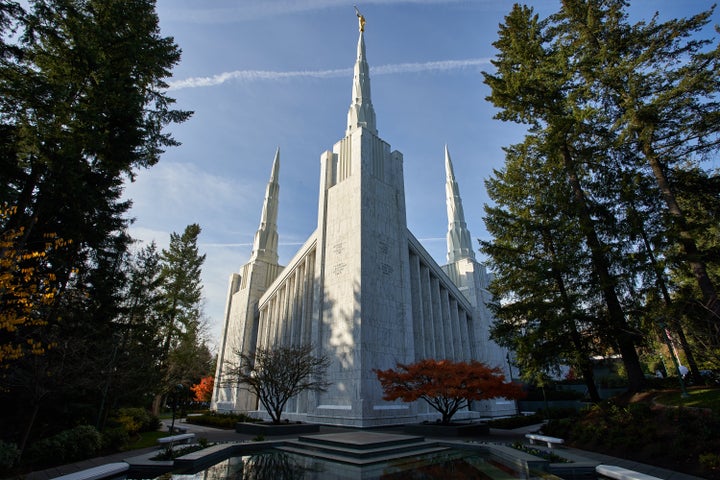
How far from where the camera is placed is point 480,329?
2797 cm

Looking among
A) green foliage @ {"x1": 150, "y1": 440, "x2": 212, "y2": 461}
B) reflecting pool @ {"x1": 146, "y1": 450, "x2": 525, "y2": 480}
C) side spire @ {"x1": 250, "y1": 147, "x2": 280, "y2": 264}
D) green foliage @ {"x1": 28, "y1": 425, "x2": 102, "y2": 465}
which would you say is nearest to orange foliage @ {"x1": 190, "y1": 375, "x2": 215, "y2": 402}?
side spire @ {"x1": 250, "y1": 147, "x2": 280, "y2": 264}

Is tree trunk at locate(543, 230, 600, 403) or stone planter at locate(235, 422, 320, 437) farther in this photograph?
stone planter at locate(235, 422, 320, 437)

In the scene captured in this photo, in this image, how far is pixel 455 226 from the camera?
32.2 m

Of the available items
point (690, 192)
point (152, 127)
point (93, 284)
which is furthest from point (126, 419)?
point (690, 192)

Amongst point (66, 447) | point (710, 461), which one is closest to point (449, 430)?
point (710, 461)

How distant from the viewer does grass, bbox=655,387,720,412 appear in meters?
9.05

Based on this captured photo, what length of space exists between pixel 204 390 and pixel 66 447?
108ft

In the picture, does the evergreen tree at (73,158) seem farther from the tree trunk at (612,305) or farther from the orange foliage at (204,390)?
the orange foliage at (204,390)

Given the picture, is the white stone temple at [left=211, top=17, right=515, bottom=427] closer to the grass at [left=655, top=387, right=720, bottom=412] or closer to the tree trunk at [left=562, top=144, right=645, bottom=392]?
the tree trunk at [left=562, top=144, right=645, bottom=392]

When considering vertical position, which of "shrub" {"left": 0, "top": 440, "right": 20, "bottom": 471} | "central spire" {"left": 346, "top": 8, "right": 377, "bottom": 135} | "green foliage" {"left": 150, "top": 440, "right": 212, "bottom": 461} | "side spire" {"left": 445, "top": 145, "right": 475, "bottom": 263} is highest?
"central spire" {"left": 346, "top": 8, "right": 377, "bottom": 135}

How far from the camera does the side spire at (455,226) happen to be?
31500 millimetres

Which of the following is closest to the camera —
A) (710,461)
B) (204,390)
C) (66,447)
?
(710,461)

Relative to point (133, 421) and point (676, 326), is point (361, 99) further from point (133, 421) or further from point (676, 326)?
point (133, 421)

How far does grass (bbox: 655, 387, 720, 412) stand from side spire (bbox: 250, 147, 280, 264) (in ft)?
95.5
